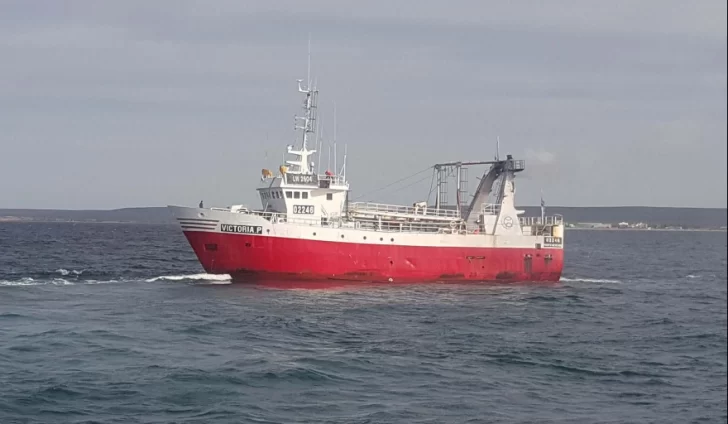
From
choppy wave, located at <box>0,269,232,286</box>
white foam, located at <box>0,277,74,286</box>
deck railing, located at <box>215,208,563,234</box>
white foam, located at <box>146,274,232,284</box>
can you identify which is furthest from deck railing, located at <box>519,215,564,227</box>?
white foam, located at <box>0,277,74,286</box>

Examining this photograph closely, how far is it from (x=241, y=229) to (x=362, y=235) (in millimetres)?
A: 6465

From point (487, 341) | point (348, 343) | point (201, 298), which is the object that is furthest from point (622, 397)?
point (201, 298)

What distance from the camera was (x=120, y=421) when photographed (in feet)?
47.3

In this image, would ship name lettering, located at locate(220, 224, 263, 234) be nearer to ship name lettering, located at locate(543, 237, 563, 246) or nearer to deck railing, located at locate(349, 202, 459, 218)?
deck railing, located at locate(349, 202, 459, 218)

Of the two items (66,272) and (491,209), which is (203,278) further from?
(491,209)

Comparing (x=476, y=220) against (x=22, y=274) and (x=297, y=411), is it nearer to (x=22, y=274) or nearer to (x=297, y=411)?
(x=22, y=274)

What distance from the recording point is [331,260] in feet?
134

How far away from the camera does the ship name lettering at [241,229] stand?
39906 mm

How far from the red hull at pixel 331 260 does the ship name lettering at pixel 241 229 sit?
266 millimetres

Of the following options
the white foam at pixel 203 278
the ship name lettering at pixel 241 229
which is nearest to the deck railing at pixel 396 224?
the ship name lettering at pixel 241 229

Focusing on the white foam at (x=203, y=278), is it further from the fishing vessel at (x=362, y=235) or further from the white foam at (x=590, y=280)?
the white foam at (x=590, y=280)

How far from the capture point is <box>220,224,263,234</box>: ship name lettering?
39906 mm

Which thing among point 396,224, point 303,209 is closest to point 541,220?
point 396,224

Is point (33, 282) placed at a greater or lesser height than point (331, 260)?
lesser
